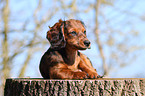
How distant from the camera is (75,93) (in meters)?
2.64

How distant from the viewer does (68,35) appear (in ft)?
9.83

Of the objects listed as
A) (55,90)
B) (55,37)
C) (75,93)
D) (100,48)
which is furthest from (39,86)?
(100,48)

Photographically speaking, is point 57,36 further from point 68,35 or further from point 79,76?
point 79,76

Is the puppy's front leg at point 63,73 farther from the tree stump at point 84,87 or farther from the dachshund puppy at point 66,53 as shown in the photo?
the tree stump at point 84,87

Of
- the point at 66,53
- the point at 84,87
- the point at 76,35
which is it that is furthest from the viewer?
the point at 66,53

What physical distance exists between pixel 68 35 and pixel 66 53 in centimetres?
26

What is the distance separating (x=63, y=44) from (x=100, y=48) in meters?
→ 5.66

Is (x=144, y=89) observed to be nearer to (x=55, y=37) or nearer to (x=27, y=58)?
(x=55, y=37)

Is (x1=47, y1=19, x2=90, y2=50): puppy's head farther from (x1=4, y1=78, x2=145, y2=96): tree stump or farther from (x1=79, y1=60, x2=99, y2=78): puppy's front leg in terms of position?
(x1=4, y1=78, x2=145, y2=96): tree stump

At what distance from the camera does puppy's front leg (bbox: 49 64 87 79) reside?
279 cm

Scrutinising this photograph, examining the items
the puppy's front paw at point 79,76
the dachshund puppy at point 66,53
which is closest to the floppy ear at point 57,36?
the dachshund puppy at point 66,53

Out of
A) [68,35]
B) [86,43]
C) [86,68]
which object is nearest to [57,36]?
[68,35]

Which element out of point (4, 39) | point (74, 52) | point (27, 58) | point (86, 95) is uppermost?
point (4, 39)

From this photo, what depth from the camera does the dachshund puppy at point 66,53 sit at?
9.39ft
